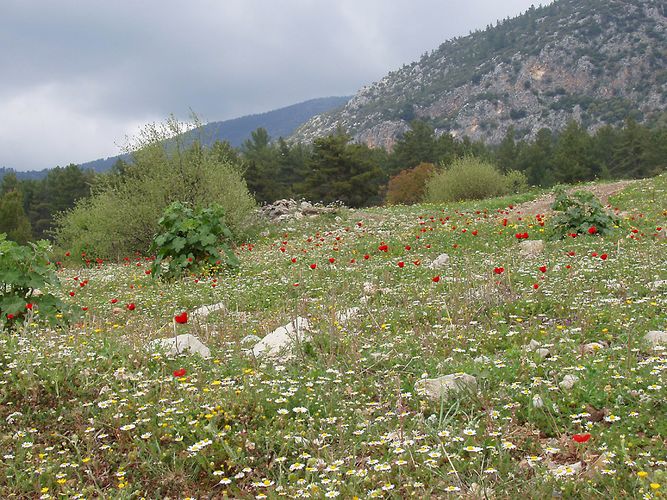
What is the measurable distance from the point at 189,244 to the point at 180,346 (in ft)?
24.2

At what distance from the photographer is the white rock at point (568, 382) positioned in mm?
4094

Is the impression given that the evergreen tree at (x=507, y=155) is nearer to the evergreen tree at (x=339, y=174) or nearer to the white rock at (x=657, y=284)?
the evergreen tree at (x=339, y=174)

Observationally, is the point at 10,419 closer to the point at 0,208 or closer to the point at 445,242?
the point at 445,242

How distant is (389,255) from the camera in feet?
42.2

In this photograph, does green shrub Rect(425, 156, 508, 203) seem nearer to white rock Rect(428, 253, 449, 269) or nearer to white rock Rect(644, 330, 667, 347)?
white rock Rect(428, 253, 449, 269)

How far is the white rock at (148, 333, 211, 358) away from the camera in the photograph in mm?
5250

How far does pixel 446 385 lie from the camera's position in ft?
13.8

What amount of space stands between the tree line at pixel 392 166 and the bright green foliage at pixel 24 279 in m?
43.2

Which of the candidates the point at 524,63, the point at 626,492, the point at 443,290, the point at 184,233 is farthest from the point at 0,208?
the point at 524,63

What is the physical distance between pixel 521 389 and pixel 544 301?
275cm

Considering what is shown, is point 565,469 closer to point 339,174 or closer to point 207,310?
point 207,310

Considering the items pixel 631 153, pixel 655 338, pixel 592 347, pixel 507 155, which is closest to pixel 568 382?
pixel 592 347

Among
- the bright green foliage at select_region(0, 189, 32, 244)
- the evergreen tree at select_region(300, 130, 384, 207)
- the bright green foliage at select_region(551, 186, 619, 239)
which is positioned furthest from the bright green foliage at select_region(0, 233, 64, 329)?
the bright green foliage at select_region(0, 189, 32, 244)

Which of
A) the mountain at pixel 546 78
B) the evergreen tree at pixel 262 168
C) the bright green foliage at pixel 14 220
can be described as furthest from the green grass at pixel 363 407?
the mountain at pixel 546 78
